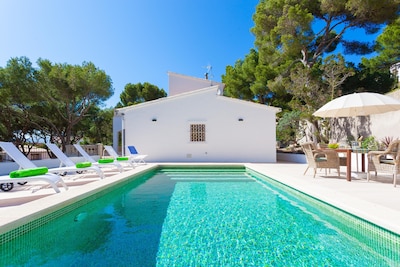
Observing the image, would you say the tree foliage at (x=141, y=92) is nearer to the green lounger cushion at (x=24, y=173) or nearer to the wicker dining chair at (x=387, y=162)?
the green lounger cushion at (x=24, y=173)

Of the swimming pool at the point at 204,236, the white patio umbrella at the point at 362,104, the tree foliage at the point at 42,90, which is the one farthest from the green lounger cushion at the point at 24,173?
the tree foliage at the point at 42,90

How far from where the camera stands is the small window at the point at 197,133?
15641mm

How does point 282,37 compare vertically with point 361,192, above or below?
above

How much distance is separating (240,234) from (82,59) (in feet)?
68.1

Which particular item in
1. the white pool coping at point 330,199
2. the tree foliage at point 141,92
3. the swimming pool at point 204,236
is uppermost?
the tree foliage at point 141,92

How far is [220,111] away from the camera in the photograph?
1554cm

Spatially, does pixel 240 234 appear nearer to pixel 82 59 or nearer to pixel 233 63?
pixel 82 59

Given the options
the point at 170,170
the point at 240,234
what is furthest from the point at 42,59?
the point at 240,234

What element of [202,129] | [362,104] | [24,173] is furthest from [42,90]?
[362,104]

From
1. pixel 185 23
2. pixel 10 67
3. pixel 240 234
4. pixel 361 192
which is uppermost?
pixel 185 23

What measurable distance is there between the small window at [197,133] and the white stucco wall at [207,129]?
28 cm

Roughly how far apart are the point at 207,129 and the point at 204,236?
1168cm

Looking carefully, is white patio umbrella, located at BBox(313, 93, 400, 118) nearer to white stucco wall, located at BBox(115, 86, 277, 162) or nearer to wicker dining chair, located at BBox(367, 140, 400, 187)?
wicker dining chair, located at BBox(367, 140, 400, 187)

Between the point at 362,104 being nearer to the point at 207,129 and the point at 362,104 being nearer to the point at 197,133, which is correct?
the point at 207,129
